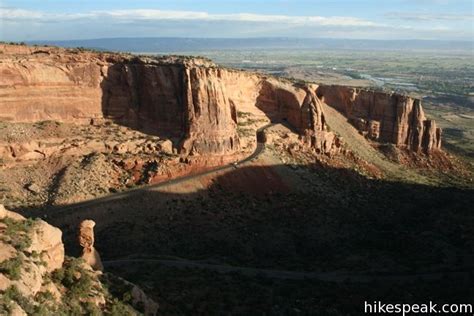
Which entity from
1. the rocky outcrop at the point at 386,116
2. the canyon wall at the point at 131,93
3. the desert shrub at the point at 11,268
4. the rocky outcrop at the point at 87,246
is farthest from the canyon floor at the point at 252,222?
the rocky outcrop at the point at 386,116

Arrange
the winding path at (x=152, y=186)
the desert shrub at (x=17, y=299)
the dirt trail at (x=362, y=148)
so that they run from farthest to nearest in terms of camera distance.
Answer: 1. the dirt trail at (x=362, y=148)
2. the winding path at (x=152, y=186)
3. the desert shrub at (x=17, y=299)

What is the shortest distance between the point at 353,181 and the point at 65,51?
34.2 m

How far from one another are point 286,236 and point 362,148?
28.4 metres

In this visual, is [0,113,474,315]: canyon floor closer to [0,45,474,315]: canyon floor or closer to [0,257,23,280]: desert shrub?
[0,45,474,315]: canyon floor

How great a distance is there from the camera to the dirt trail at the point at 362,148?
71.9 m

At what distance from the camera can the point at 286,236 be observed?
166 ft

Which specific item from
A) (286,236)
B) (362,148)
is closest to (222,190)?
(286,236)

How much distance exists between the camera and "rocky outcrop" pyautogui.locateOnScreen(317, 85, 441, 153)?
7794 centimetres

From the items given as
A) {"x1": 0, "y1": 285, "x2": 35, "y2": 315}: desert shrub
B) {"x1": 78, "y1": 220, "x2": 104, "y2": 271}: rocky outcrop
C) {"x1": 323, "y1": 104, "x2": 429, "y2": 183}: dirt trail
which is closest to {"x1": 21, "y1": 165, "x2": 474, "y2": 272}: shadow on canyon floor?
{"x1": 323, "y1": 104, "x2": 429, "y2": 183}: dirt trail

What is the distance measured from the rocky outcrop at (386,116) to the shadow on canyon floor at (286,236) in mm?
15527

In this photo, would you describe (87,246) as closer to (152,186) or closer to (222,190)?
(152,186)

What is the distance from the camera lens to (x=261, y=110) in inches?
2815

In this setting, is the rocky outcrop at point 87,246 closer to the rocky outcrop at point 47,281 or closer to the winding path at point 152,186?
the rocky outcrop at point 47,281

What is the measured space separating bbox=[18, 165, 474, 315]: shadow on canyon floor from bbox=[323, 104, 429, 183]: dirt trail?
7.69 meters
